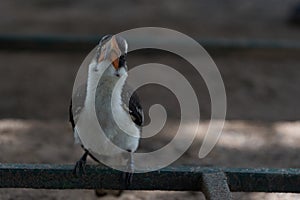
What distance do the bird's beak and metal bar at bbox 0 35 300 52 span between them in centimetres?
303

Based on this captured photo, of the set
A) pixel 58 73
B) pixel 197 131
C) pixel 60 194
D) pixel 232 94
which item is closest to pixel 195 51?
pixel 232 94

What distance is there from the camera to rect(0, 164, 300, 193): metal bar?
2318 mm

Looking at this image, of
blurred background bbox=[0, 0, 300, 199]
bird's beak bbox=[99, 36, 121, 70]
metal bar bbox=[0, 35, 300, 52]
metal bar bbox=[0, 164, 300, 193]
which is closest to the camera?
bird's beak bbox=[99, 36, 121, 70]

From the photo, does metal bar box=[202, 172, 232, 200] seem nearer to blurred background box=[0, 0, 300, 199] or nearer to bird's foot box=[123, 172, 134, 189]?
bird's foot box=[123, 172, 134, 189]

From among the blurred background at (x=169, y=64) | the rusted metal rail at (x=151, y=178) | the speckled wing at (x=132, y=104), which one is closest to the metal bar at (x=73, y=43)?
the blurred background at (x=169, y=64)

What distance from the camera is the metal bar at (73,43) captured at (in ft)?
17.3

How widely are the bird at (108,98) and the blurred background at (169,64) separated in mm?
645

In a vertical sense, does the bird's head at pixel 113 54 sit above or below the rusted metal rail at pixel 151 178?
above

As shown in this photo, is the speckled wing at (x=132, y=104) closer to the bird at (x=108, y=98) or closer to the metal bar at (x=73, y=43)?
the bird at (x=108, y=98)

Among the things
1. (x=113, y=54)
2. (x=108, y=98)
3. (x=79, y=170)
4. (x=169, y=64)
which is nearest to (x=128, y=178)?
(x=79, y=170)

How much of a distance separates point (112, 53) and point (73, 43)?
124 inches

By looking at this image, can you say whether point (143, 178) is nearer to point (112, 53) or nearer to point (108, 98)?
point (108, 98)

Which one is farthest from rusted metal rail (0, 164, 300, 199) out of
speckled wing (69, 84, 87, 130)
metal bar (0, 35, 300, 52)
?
metal bar (0, 35, 300, 52)

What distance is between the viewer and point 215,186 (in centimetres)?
228
